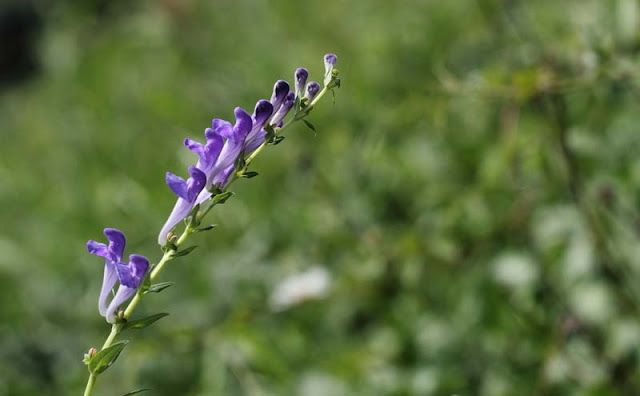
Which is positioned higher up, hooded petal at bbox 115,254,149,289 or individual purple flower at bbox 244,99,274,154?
individual purple flower at bbox 244,99,274,154

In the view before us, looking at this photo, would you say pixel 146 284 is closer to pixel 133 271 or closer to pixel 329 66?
pixel 133 271

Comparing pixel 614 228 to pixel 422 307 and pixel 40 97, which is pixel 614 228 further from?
pixel 40 97

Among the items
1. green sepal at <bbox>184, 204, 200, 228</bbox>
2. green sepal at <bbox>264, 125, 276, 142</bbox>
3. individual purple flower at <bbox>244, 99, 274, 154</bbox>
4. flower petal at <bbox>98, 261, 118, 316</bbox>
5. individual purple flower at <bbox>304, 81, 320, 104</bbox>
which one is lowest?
flower petal at <bbox>98, 261, 118, 316</bbox>

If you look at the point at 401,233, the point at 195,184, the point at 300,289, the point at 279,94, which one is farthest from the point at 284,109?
the point at 401,233

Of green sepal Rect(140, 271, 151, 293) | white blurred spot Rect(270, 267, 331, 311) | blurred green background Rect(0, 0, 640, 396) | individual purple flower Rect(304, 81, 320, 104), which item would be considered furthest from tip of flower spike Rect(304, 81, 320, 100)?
white blurred spot Rect(270, 267, 331, 311)

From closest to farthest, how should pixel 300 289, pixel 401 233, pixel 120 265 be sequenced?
pixel 120 265 < pixel 300 289 < pixel 401 233

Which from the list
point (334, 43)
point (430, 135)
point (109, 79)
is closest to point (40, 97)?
point (109, 79)

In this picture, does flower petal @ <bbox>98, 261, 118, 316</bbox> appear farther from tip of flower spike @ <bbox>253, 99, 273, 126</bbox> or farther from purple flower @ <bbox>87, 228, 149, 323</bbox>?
tip of flower spike @ <bbox>253, 99, 273, 126</bbox>

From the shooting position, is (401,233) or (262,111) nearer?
(262,111)
